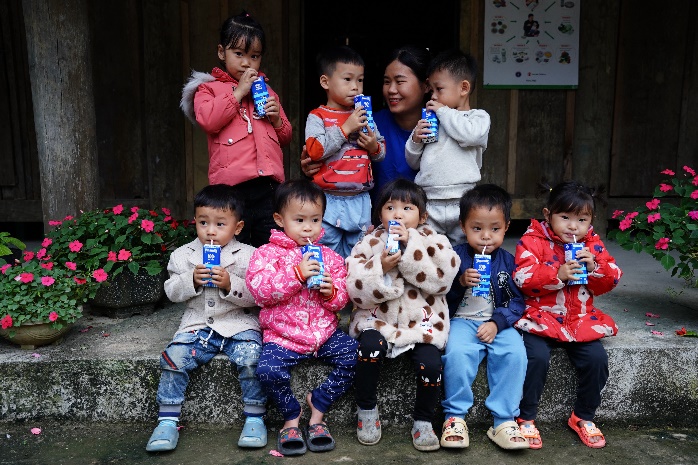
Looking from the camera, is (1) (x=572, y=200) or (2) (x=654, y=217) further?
(2) (x=654, y=217)

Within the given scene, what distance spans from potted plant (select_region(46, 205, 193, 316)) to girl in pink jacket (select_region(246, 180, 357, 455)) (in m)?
0.86

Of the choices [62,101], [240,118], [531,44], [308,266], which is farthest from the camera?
[531,44]

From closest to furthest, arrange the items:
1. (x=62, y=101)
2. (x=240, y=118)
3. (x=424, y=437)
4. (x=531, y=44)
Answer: (x=424, y=437)
(x=240, y=118)
(x=62, y=101)
(x=531, y=44)

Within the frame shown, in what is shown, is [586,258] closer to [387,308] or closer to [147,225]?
[387,308]

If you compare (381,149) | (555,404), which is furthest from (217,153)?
Result: (555,404)

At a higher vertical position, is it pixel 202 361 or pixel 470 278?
pixel 470 278

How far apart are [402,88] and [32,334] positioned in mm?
2153

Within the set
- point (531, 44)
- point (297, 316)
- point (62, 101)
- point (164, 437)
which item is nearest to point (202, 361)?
point (164, 437)

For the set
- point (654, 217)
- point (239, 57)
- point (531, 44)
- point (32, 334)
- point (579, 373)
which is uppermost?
point (531, 44)

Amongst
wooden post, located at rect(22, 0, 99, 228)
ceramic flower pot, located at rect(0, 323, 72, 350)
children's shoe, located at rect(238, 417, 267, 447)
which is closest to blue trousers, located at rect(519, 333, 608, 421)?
children's shoe, located at rect(238, 417, 267, 447)

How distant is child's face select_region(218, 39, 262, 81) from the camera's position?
2.83 meters

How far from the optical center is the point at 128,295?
3043 millimetres

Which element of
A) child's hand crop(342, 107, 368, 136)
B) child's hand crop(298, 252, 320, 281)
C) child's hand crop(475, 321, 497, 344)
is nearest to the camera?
child's hand crop(298, 252, 320, 281)

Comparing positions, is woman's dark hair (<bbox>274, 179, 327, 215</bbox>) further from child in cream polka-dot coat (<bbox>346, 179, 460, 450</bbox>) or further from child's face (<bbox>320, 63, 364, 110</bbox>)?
child's face (<bbox>320, 63, 364, 110</bbox>)
